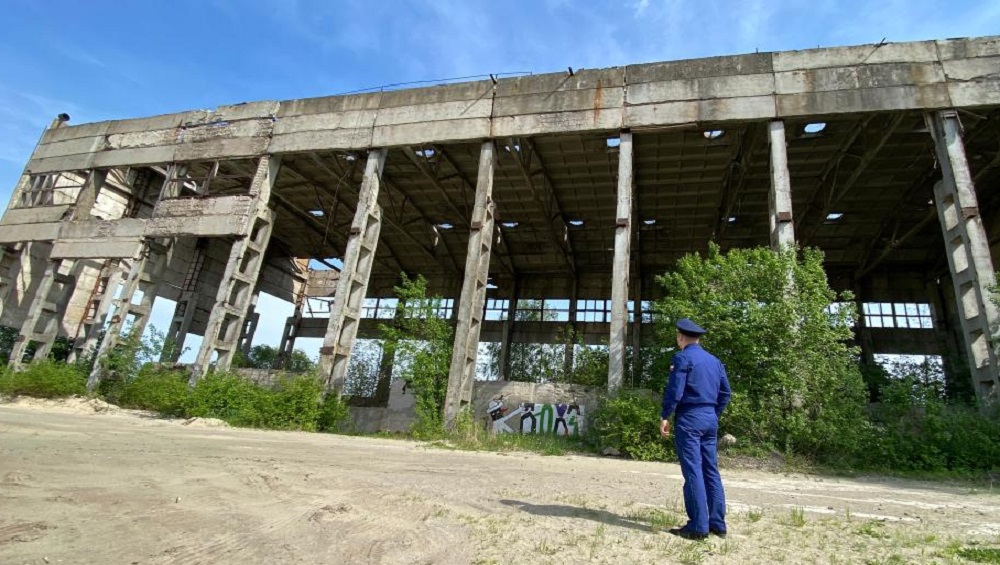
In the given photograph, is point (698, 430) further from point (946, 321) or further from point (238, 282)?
point (946, 321)

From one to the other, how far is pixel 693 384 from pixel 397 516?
2711 mm

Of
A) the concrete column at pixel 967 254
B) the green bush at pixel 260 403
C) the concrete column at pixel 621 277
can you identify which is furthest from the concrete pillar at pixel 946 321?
the green bush at pixel 260 403

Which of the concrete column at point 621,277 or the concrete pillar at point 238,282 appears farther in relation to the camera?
the concrete pillar at point 238,282

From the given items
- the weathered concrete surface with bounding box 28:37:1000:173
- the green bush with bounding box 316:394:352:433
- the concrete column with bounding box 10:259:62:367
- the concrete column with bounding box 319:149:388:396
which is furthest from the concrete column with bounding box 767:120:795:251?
the concrete column with bounding box 10:259:62:367

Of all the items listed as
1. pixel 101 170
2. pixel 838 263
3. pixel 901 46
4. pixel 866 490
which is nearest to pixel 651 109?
pixel 901 46

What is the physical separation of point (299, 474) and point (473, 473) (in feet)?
8.24

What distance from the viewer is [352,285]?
59.8 ft

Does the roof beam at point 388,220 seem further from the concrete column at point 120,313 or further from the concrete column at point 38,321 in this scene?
the concrete column at point 38,321

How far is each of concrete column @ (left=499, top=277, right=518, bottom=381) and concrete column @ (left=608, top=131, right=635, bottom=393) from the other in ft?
56.4

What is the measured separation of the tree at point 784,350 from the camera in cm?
1150

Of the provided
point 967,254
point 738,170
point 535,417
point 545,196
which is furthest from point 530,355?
point 967,254

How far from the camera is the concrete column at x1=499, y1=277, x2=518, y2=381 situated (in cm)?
3209

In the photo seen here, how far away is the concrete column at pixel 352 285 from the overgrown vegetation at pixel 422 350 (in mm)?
1417

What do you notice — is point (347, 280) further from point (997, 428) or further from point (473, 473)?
point (997, 428)
